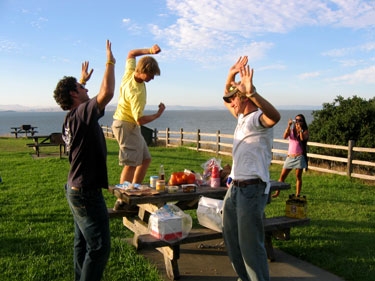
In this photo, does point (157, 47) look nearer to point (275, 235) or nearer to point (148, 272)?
point (148, 272)

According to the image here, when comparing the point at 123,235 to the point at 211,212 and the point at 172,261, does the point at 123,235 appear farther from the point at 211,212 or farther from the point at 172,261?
the point at 211,212

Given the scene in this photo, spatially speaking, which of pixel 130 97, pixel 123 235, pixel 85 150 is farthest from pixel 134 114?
pixel 123 235

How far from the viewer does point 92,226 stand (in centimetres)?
304

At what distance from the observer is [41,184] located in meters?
9.41

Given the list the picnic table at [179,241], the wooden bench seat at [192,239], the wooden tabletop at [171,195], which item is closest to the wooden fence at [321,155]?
the wooden bench seat at [192,239]

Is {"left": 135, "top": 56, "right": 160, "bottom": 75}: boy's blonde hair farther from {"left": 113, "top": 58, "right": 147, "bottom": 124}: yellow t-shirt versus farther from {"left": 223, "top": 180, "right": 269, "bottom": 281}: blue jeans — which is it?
{"left": 223, "top": 180, "right": 269, "bottom": 281}: blue jeans

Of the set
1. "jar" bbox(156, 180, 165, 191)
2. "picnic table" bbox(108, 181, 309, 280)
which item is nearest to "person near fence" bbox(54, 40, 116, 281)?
"picnic table" bbox(108, 181, 309, 280)

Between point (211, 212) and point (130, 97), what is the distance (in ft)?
5.35

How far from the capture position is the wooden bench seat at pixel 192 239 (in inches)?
151

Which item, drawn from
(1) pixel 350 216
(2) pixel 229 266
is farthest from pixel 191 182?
(1) pixel 350 216

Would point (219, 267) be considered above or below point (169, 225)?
below

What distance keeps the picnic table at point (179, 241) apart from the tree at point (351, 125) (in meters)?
10.0

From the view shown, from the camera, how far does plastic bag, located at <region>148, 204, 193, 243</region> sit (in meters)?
3.89

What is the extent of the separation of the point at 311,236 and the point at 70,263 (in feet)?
11.1
